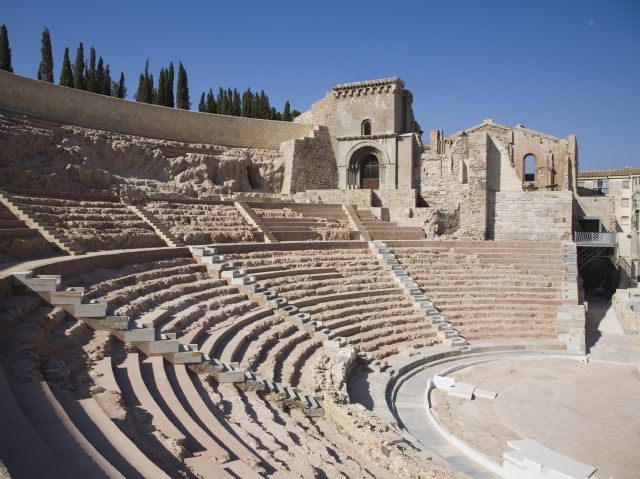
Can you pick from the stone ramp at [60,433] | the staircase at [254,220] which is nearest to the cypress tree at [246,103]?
the staircase at [254,220]

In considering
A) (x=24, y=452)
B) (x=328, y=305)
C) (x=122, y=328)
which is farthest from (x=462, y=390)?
(x=24, y=452)

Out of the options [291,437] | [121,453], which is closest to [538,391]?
[291,437]

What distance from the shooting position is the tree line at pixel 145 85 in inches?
1096

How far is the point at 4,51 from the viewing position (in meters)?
27.3

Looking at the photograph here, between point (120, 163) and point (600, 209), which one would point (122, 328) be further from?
point (600, 209)

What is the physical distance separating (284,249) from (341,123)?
15.0 m

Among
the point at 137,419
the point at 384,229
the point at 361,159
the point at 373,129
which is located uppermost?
the point at 373,129

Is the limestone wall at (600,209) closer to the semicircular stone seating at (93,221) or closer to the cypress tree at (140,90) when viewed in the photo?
the semicircular stone seating at (93,221)

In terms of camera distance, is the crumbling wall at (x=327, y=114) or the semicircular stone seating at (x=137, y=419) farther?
the crumbling wall at (x=327, y=114)

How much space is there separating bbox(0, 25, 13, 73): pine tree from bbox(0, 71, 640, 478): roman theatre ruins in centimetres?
831

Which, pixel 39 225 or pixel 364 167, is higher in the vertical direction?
pixel 364 167

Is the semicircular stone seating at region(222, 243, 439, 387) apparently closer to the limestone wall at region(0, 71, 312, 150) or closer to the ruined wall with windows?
the ruined wall with windows

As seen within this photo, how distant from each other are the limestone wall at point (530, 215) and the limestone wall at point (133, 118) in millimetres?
12653

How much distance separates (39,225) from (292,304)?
672cm
